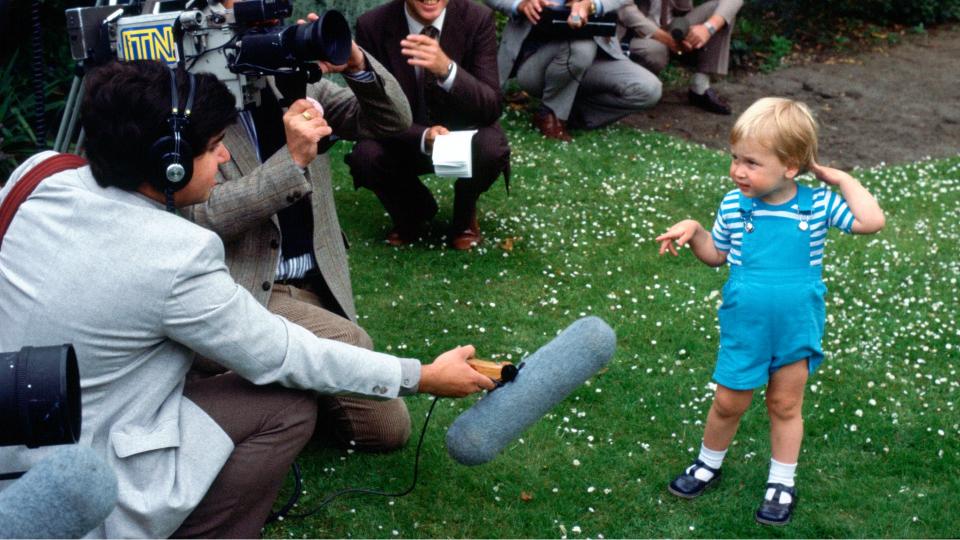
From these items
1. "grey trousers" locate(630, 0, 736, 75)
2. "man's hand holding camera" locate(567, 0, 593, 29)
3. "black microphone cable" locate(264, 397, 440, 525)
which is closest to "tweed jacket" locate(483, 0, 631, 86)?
"man's hand holding camera" locate(567, 0, 593, 29)

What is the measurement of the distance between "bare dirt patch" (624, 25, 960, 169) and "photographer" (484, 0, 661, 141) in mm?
490

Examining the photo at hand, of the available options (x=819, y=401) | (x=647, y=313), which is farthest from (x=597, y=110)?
(x=819, y=401)

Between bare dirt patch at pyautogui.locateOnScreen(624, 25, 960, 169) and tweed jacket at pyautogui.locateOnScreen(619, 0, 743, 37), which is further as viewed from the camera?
tweed jacket at pyautogui.locateOnScreen(619, 0, 743, 37)

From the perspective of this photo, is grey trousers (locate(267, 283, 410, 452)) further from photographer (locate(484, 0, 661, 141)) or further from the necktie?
photographer (locate(484, 0, 661, 141))

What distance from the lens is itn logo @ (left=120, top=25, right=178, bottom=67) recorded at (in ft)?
12.4

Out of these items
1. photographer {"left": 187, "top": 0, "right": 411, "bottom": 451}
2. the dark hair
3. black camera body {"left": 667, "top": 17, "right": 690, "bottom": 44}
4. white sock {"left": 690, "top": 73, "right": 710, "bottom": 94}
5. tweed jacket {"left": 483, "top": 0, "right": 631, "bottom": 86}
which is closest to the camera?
the dark hair

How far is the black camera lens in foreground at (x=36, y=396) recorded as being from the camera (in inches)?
91.6

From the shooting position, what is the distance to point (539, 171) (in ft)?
25.2

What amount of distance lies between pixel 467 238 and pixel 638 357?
1.64 meters

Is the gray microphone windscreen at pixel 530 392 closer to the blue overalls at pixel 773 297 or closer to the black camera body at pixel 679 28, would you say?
the blue overalls at pixel 773 297

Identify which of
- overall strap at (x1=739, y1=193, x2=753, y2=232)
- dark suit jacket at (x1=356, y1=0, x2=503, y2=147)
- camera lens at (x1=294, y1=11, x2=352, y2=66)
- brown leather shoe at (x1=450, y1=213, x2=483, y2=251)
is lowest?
brown leather shoe at (x1=450, y1=213, x2=483, y2=251)

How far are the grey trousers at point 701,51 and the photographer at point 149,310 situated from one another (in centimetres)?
616

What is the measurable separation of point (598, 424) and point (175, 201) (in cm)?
210

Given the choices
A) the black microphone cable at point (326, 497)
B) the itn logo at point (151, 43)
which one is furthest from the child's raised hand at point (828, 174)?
the itn logo at point (151, 43)
